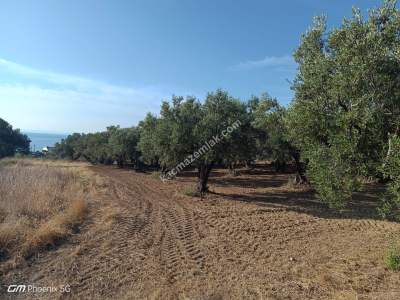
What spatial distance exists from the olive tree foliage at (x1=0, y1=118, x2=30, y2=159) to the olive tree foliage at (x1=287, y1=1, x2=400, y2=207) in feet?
212

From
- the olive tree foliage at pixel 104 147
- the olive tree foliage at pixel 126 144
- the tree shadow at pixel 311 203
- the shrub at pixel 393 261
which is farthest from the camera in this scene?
the olive tree foliage at pixel 104 147

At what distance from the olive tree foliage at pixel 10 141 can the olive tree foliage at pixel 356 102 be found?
64758 mm

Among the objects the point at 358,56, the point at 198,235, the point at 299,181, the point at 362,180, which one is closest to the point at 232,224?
the point at 198,235

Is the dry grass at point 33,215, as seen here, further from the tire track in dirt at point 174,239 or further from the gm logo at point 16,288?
the tire track in dirt at point 174,239

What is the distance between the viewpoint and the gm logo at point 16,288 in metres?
5.85

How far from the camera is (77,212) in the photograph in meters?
10.5

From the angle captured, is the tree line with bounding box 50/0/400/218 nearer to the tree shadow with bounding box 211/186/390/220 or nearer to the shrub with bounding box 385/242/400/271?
the shrub with bounding box 385/242/400/271

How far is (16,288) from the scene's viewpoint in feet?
19.6

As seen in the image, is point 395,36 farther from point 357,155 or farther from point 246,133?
point 246,133

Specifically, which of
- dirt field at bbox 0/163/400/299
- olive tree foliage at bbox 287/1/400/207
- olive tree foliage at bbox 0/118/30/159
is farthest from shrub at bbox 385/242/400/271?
olive tree foliage at bbox 0/118/30/159

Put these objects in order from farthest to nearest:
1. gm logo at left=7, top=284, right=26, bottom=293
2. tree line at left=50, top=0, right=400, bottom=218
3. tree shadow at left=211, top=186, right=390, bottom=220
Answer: tree shadow at left=211, top=186, right=390, bottom=220 < tree line at left=50, top=0, right=400, bottom=218 < gm logo at left=7, top=284, right=26, bottom=293

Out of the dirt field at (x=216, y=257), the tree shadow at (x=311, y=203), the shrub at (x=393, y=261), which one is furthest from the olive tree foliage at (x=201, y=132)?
the shrub at (x=393, y=261)

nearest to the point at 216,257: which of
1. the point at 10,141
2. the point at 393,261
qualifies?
the point at 393,261

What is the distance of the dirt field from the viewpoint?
20.2 ft
